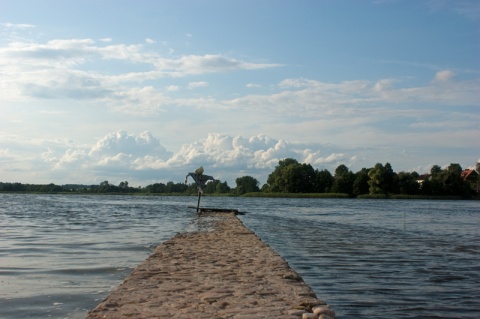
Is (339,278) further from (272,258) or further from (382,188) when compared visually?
(382,188)

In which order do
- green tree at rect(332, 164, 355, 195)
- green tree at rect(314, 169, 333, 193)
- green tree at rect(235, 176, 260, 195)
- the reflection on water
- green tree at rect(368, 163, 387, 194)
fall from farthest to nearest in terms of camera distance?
green tree at rect(235, 176, 260, 195) < green tree at rect(314, 169, 333, 193) < green tree at rect(332, 164, 355, 195) < green tree at rect(368, 163, 387, 194) < the reflection on water

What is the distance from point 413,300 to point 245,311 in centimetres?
405

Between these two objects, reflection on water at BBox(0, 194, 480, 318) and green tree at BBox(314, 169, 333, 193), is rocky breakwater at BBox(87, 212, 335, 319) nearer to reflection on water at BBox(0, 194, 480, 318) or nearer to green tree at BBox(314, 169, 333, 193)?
reflection on water at BBox(0, 194, 480, 318)

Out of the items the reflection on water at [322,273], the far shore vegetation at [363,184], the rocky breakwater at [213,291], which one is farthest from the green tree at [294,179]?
the rocky breakwater at [213,291]

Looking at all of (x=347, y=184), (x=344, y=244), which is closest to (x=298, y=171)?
(x=347, y=184)

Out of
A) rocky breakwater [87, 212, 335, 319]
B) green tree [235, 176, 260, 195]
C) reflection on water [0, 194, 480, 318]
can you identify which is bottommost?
reflection on water [0, 194, 480, 318]

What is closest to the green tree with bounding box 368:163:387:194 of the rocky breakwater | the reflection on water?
the reflection on water

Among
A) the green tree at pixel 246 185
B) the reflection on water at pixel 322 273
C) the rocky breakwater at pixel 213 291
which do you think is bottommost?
the reflection on water at pixel 322 273

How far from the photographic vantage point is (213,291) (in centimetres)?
823

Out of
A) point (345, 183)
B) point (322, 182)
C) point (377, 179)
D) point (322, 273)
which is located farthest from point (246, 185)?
point (322, 273)

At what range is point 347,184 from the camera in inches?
5507

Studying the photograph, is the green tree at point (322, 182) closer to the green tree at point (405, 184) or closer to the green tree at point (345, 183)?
the green tree at point (345, 183)

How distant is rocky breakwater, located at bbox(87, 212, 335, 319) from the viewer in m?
6.84

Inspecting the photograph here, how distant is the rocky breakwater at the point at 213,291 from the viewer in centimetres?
684
